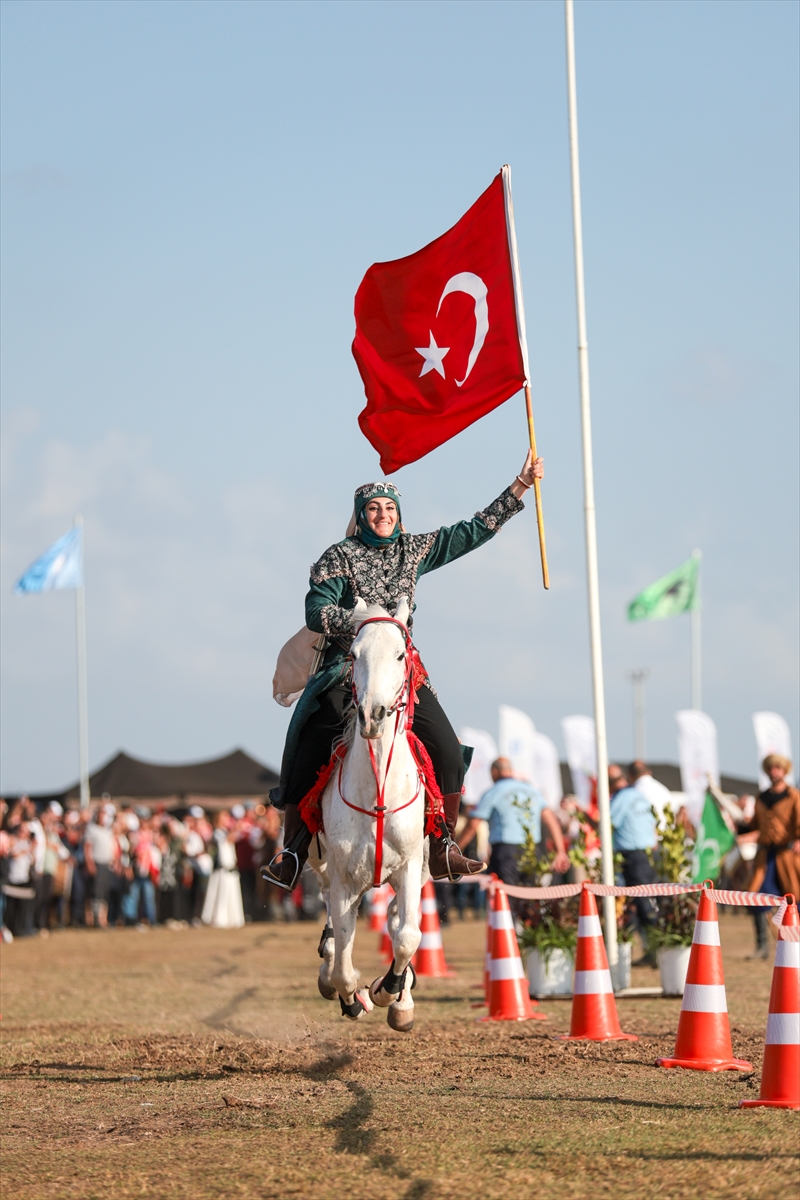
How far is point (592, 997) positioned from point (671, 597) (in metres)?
32.1

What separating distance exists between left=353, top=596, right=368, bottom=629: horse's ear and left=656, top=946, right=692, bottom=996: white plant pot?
694cm

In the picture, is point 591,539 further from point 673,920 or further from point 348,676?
point 348,676

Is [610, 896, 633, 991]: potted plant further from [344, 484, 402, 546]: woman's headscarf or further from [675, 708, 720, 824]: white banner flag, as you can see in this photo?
[675, 708, 720, 824]: white banner flag

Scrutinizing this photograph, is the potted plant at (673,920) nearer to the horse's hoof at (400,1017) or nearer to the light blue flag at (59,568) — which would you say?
the horse's hoof at (400,1017)

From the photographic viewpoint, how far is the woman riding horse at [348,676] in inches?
374

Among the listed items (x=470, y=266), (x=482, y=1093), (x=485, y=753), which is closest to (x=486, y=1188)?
(x=482, y=1093)

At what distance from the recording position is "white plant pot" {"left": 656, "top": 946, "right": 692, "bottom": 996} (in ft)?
46.6

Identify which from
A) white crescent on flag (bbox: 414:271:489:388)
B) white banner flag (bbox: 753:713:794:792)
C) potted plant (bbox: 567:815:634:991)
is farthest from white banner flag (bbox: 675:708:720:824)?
white crescent on flag (bbox: 414:271:489:388)

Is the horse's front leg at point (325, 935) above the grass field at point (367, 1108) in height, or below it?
above

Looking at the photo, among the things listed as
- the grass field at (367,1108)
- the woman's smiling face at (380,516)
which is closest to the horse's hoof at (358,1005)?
Result: the grass field at (367,1108)

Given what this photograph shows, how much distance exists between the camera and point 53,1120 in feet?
25.6

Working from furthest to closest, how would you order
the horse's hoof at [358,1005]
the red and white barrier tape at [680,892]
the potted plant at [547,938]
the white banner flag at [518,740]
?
the white banner flag at [518,740] < the potted plant at [547,938] < the horse's hoof at [358,1005] < the red and white barrier tape at [680,892]

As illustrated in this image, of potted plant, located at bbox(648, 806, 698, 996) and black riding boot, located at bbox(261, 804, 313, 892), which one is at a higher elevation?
black riding boot, located at bbox(261, 804, 313, 892)

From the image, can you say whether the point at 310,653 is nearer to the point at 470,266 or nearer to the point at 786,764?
the point at 470,266
